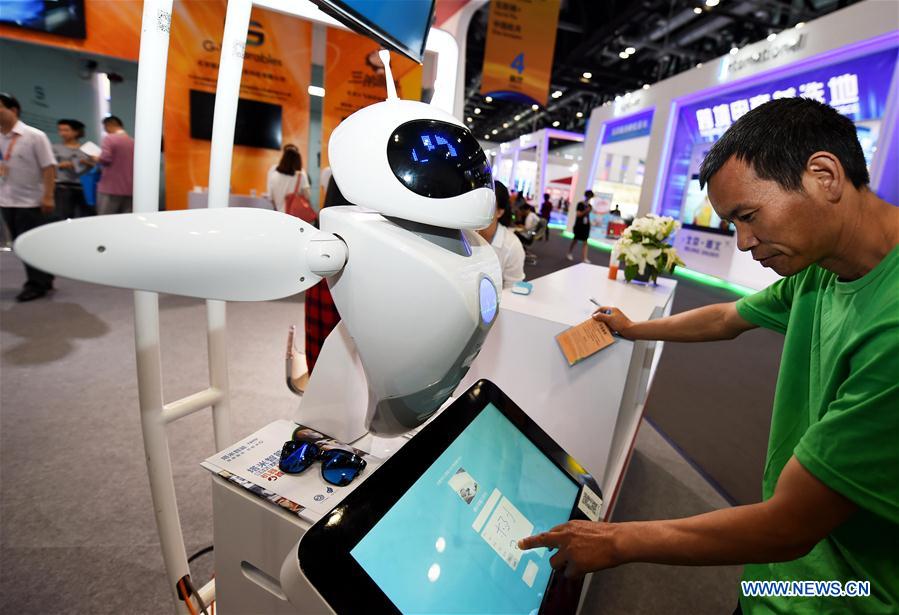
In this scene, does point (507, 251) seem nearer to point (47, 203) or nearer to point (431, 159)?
point (431, 159)

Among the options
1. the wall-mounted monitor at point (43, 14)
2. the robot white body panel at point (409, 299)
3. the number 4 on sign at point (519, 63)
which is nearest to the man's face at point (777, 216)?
the robot white body panel at point (409, 299)

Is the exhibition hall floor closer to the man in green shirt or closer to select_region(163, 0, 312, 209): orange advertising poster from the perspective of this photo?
the man in green shirt

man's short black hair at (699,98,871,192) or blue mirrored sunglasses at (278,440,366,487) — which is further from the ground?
man's short black hair at (699,98,871,192)

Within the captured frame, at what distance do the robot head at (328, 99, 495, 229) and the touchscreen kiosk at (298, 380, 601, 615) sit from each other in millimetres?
265

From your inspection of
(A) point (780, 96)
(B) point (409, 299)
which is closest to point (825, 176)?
(B) point (409, 299)

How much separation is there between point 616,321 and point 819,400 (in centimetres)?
58

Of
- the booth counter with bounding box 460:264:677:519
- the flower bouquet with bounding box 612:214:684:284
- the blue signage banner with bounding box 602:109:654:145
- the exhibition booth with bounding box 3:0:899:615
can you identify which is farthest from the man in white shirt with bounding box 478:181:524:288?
the blue signage banner with bounding box 602:109:654:145

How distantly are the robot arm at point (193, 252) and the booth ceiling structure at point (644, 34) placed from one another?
5.37 m

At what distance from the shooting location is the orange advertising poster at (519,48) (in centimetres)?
514

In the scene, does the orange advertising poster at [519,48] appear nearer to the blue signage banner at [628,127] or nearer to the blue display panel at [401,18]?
the blue display panel at [401,18]

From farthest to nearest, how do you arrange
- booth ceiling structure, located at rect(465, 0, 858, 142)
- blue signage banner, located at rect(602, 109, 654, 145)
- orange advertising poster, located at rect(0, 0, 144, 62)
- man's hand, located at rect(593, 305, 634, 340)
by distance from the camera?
blue signage banner, located at rect(602, 109, 654, 145) < booth ceiling structure, located at rect(465, 0, 858, 142) < orange advertising poster, located at rect(0, 0, 144, 62) < man's hand, located at rect(593, 305, 634, 340)

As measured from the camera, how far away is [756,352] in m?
4.20

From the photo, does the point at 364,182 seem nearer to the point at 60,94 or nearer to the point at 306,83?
the point at 306,83

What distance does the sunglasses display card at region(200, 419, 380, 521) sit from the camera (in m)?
0.65
